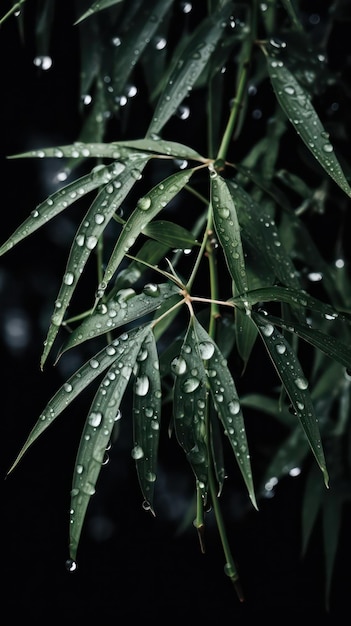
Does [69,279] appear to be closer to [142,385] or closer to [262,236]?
[142,385]

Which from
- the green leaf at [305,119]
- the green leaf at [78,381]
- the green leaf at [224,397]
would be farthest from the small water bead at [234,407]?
the green leaf at [305,119]

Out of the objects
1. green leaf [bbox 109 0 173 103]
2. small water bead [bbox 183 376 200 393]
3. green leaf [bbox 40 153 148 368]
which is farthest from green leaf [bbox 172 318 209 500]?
green leaf [bbox 109 0 173 103]

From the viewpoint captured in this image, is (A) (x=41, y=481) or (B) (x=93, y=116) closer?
(B) (x=93, y=116)

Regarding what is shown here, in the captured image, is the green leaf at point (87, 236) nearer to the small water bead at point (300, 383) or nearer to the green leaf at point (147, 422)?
the green leaf at point (147, 422)

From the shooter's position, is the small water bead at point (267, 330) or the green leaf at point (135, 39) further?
the green leaf at point (135, 39)

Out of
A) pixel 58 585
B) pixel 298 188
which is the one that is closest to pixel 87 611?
pixel 58 585

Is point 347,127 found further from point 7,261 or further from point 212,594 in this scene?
point 212,594

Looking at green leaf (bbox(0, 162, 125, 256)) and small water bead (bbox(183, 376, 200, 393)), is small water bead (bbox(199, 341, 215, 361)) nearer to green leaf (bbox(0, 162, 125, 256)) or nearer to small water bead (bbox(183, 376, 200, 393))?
small water bead (bbox(183, 376, 200, 393))
